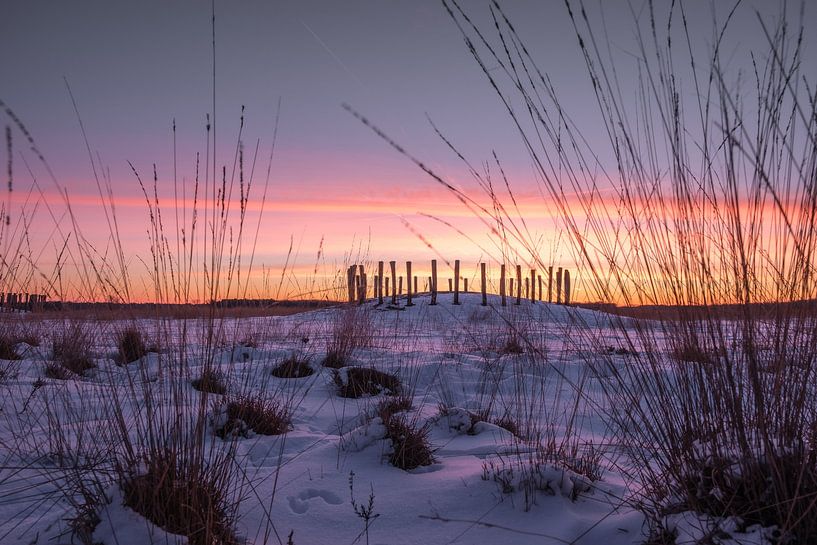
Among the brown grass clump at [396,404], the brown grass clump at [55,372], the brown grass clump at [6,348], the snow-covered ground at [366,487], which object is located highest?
the brown grass clump at [6,348]

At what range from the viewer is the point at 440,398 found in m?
4.10

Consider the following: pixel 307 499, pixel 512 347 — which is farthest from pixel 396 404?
pixel 512 347

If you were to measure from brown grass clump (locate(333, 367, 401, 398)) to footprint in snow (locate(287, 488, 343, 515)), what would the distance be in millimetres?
1761

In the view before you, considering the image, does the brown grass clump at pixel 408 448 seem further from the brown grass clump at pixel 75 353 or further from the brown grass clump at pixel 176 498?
the brown grass clump at pixel 75 353

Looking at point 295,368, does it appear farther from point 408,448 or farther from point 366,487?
point 366,487

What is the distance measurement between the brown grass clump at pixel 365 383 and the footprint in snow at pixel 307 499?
69.3 inches

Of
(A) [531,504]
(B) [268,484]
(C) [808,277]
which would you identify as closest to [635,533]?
(A) [531,504]

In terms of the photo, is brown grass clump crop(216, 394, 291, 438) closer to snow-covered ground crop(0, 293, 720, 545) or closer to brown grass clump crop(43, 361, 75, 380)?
snow-covered ground crop(0, 293, 720, 545)

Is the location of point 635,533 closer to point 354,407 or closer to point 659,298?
point 659,298

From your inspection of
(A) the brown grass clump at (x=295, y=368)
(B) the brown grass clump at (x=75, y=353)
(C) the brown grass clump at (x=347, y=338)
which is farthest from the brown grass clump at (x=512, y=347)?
(B) the brown grass clump at (x=75, y=353)

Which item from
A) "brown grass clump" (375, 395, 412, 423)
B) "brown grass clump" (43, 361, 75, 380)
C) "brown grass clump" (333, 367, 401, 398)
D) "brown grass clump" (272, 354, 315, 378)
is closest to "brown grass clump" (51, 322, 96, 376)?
"brown grass clump" (43, 361, 75, 380)

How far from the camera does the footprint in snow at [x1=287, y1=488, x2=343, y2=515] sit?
81.6 inches

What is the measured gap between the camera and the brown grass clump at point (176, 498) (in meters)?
1.63

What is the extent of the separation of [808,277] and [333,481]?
191 cm
